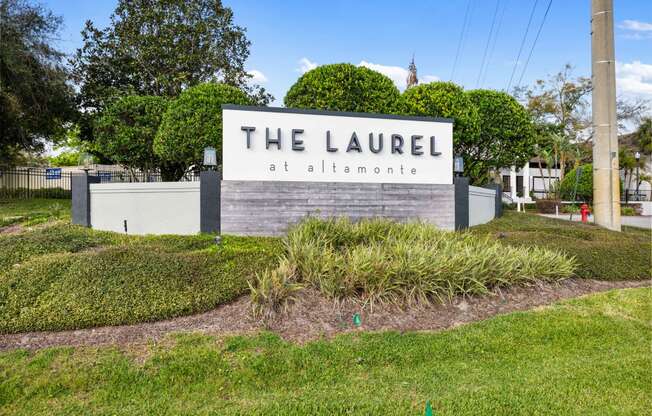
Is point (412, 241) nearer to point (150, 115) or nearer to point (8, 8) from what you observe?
point (150, 115)

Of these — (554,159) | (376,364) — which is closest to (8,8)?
Answer: (376,364)

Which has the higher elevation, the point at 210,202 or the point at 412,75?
the point at 412,75

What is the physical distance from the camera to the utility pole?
11.8m

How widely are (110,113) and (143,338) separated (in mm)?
13580

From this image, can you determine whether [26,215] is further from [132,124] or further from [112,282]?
[112,282]

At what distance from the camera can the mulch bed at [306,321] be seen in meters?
4.42

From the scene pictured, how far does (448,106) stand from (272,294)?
875cm

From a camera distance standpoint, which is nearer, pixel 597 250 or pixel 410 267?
pixel 410 267

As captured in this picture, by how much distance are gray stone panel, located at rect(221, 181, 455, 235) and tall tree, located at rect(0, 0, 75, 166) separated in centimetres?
958

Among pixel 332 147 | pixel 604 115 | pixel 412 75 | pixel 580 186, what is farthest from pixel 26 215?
pixel 580 186

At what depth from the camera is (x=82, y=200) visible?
9.38 meters

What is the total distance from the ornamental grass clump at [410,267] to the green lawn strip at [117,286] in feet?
2.77

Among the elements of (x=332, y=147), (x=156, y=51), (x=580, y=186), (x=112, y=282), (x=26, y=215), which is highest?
(x=156, y=51)

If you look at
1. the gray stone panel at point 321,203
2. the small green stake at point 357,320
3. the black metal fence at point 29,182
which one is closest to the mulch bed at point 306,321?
the small green stake at point 357,320
